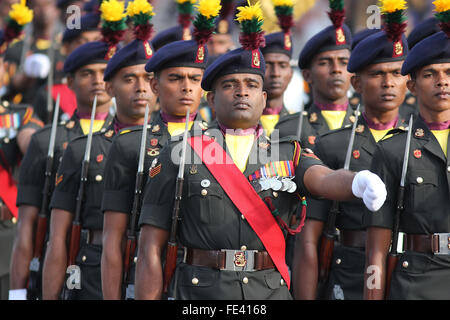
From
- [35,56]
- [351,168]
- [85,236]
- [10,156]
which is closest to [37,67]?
[35,56]

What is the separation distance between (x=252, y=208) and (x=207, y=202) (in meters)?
0.34

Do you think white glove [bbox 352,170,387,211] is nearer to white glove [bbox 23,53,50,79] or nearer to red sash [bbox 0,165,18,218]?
red sash [bbox 0,165,18,218]

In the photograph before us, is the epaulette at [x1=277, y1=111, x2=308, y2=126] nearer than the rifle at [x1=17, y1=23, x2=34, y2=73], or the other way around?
the epaulette at [x1=277, y1=111, x2=308, y2=126]

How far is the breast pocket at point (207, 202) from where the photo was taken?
8633 mm

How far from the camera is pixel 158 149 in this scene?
10133 mm

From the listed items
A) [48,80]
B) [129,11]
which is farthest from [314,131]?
[48,80]

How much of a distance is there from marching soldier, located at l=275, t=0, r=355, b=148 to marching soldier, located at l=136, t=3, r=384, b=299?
3150 mm

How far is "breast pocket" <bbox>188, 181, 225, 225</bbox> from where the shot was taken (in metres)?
8.63

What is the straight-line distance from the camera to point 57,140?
11.9 metres

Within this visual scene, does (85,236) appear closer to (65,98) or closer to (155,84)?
(155,84)

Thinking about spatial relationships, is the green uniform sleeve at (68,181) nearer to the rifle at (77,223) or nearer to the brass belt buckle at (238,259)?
the rifle at (77,223)

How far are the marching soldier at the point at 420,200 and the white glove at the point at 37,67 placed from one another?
25.6ft

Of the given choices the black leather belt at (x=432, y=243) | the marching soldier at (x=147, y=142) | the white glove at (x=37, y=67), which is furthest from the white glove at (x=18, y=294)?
the white glove at (x=37, y=67)

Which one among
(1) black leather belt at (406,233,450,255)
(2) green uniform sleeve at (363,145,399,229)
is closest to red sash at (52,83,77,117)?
(2) green uniform sleeve at (363,145,399,229)
